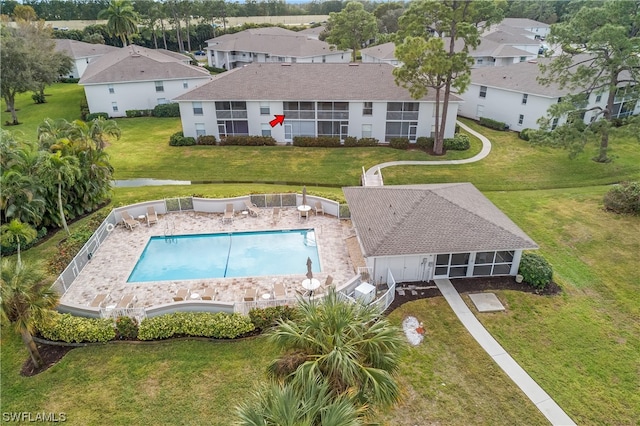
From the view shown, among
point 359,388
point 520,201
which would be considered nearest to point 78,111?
point 520,201

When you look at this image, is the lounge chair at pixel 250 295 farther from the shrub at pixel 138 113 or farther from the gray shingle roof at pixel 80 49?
the gray shingle roof at pixel 80 49

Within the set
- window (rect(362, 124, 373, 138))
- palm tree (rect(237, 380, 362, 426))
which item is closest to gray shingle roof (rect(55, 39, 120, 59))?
window (rect(362, 124, 373, 138))

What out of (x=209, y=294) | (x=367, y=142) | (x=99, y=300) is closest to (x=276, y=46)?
(x=367, y=142)

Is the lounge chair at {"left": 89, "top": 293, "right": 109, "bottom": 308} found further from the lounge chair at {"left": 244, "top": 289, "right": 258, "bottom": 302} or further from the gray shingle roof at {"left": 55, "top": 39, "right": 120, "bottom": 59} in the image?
the gray shingle roof at {"left": 55, "top": 39, "right": 120, "bottom": 59}

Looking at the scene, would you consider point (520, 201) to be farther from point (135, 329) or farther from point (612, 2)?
point (135, 329)

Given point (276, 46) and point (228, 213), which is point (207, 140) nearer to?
point (228, 213)

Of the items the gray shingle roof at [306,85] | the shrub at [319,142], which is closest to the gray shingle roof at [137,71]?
the gray shingle roof at [306,85]
